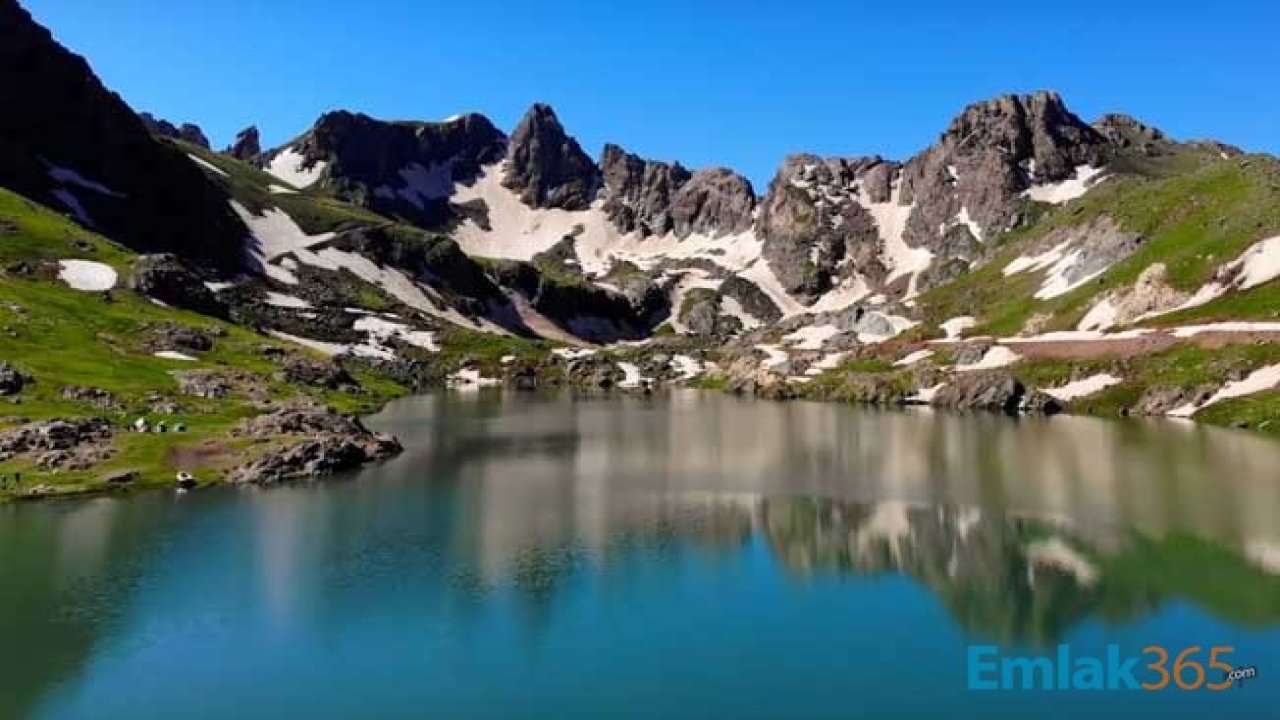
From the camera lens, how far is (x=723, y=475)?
78.1m

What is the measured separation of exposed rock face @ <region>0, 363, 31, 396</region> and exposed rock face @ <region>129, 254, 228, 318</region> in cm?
8209

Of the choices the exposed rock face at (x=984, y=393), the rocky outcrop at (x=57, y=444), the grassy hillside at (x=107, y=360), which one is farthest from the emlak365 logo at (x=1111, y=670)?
the exposed rock face at (x=984, y=393)

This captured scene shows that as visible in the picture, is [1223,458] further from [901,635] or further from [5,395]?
[5,395]

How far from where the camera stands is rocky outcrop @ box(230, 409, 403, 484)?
72562 millimetres

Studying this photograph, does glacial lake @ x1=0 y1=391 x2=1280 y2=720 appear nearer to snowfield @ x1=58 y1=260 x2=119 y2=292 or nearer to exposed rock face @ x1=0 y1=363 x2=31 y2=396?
exposed rock face @ x1=0 y1=363 x2=31 y2=396

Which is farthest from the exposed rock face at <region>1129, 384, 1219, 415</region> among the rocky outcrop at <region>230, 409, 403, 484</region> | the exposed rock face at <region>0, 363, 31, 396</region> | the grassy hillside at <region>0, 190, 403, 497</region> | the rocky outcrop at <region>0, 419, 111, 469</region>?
the exposed rock face at <region>0, 363, 31, 396</region>

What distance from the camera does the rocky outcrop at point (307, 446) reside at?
72.6 meters

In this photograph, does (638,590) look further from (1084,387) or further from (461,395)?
(461,395)

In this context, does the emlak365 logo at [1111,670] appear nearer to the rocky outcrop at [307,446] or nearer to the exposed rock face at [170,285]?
the rocky outcrop at [307,446]

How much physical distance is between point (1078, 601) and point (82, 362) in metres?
106

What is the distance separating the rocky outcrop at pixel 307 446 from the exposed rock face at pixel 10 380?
68.1 feet

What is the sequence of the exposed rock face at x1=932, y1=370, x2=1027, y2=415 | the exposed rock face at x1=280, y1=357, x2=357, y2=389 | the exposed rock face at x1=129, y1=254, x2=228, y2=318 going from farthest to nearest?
the exposed rock face at x1=129, y1=254, x2=228, y2=318 < the exposed rock face at x1=932, y1=370, x2=1027, y2=415 < the exposed rock face at x1=280, y1=357, x2=357, y2=389

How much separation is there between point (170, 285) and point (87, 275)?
43.9 ft

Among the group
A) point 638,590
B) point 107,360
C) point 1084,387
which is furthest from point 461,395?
point 638,590
